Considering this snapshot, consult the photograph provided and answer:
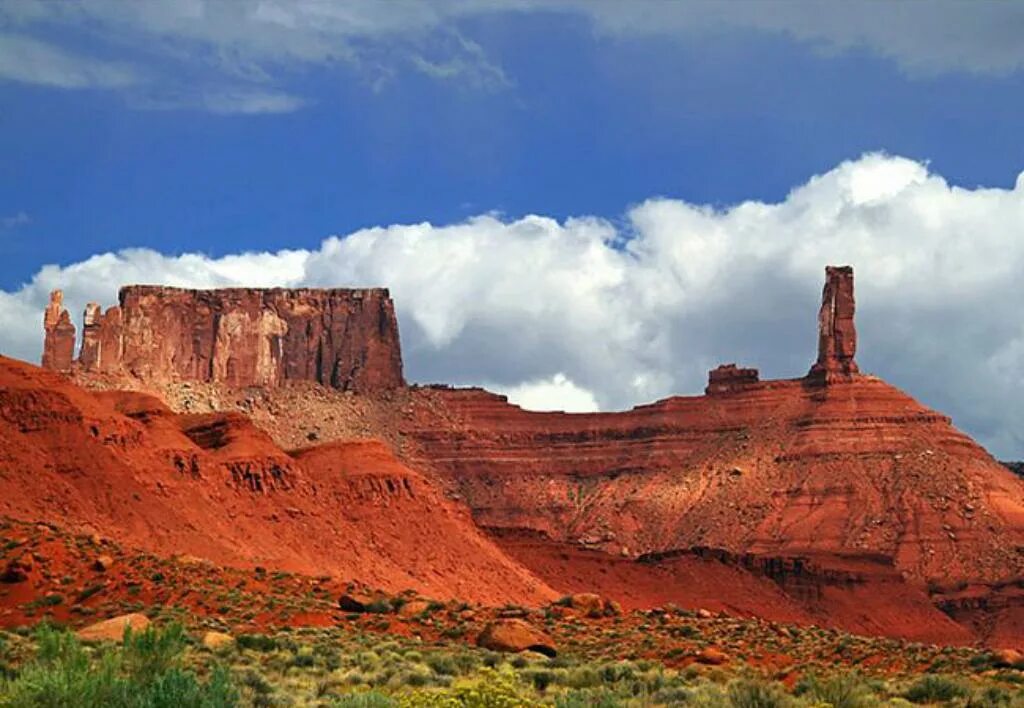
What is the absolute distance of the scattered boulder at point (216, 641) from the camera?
4419cm

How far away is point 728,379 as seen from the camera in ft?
534

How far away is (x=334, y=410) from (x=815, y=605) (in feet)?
187

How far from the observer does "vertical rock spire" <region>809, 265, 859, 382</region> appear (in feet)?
516

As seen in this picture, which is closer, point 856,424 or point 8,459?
point 8,459

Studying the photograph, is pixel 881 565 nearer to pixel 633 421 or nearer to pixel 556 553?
pixel 556 553

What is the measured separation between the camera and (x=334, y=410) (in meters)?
165

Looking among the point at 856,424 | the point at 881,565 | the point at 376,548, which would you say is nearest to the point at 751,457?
the point at 856,424

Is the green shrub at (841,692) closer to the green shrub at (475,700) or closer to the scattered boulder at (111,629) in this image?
the green shrub at (475,700)

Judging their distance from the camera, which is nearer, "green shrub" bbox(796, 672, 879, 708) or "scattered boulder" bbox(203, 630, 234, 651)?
"green shrub" bbox(796, 672, 879, 708)

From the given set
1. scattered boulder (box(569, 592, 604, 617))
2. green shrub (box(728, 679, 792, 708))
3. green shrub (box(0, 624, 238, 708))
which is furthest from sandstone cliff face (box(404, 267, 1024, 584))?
green shrub (box(0, 624, 238, 708))

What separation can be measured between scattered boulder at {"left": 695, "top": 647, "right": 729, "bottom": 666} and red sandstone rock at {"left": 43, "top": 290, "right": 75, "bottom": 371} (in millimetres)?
110244

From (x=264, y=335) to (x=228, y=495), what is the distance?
83101mm

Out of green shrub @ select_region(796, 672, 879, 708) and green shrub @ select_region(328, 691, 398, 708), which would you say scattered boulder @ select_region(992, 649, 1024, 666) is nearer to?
green shrub @ select_region(796, 672, 879, 708)

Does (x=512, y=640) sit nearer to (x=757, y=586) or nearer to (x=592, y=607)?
(x=592, y=607)
